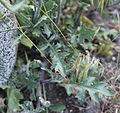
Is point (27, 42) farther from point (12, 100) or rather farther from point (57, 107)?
point (57, 107)

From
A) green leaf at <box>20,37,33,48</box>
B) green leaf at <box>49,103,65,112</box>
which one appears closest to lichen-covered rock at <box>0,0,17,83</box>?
green leaf at <box>20,37,33,48</box>

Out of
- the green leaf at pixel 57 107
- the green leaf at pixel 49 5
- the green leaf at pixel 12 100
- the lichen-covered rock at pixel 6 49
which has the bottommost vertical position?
the green leaf at pixel 57 107

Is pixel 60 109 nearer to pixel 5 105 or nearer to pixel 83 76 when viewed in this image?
pixel 83 76

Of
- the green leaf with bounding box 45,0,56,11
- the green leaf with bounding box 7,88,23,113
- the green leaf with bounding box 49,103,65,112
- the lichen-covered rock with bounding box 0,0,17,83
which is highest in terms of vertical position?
the green leaf with bounding box 45,0,56,11

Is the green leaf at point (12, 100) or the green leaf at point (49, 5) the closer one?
the green leaf at point (49, 5)

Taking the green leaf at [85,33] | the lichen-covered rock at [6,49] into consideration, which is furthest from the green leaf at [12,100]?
the green leaf at [85,33]

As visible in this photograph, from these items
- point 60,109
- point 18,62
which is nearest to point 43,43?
point 18,62

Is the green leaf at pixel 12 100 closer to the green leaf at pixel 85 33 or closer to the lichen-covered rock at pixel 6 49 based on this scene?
the lichen-covered rock at pixel 6 49

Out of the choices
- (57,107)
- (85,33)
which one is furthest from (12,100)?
(85,33)

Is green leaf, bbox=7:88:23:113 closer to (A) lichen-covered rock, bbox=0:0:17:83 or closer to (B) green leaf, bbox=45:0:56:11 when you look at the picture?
(A) lichen-covered rock, bbox=0:0:17:83

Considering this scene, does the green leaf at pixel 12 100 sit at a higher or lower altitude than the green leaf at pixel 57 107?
higher

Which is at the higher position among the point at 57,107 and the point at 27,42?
the point at 27,42
